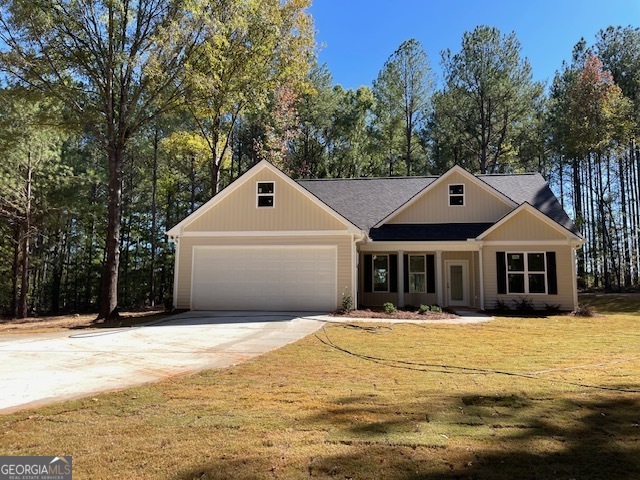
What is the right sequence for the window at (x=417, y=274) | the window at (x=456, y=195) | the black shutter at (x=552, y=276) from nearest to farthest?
the black shutter at (x=552, y=276) → the window at (x=417, y=274) → the window at (x=456, y=195)

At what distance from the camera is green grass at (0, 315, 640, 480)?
9.78ft

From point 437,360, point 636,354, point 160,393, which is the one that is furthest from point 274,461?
point 636,354

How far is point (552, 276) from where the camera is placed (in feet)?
50.0

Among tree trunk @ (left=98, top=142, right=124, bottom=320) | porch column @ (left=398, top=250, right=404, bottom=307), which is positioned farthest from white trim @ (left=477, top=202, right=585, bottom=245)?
tree trunk @ (left=98, top=142, right=124, bottom=320)

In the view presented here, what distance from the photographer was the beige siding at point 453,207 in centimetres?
1744

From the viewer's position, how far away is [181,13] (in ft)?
47.7

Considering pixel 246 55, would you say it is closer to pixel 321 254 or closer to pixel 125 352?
pixel 321 254

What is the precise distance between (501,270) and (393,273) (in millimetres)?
4007

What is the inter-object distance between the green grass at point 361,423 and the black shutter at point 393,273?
1012 cm

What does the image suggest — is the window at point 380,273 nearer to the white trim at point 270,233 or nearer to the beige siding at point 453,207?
the beige siding at point 453,207

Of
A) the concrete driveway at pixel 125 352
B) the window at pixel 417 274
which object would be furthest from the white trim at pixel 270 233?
the window at pixel 417 274

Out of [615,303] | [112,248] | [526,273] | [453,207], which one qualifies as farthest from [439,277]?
[112,248]

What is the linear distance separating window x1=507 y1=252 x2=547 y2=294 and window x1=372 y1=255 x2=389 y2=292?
453 cm

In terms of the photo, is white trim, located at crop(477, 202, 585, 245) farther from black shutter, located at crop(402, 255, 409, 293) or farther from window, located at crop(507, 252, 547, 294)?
black shutter, located at crop(402, 255, 409, 293)
